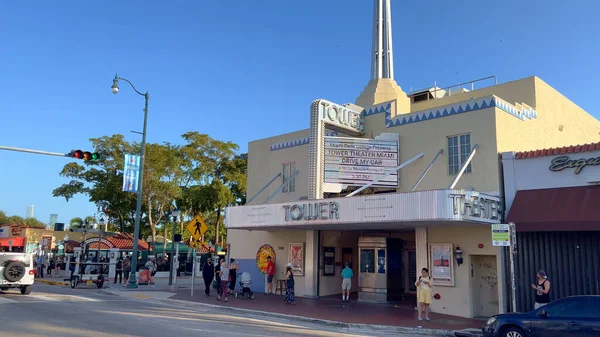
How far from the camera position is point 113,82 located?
25312mm

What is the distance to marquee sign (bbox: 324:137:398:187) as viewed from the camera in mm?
19938

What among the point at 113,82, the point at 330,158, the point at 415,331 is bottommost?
the point at 415,331

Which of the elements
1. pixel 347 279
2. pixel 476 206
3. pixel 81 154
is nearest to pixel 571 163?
pixel 476 206

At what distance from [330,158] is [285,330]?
8480mm

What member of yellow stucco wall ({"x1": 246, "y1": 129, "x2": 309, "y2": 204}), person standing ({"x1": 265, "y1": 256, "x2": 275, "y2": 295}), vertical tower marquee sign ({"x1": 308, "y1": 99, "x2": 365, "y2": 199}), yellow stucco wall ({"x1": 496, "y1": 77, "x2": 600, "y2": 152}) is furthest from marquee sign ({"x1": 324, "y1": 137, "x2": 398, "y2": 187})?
person standing ({"x1": 265, "y1": 256, "x2": 275, "y2": 295})

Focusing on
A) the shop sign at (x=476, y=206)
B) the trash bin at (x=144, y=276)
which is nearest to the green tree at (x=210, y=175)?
the trash bin at (x=144, y=276)

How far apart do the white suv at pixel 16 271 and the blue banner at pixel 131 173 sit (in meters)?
5.94

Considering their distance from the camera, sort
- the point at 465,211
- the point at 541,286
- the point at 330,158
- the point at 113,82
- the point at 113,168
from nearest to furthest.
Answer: the point at 541,286 < the point at 465,211 < the point at 330,158 < the point at 113,82 < the point at 113,168

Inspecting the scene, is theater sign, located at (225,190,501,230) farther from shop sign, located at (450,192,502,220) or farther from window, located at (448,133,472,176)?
window, located at (448,133,472,176)

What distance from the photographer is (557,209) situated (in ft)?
50.3

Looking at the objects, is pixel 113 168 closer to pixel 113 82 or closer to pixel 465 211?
pixel 113 82

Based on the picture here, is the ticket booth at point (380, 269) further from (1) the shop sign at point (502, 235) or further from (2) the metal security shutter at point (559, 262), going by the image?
(1) the shop sign at point (502, 235)

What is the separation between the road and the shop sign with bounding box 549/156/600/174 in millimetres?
8079

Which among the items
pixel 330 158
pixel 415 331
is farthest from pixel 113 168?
pixel 415 331
